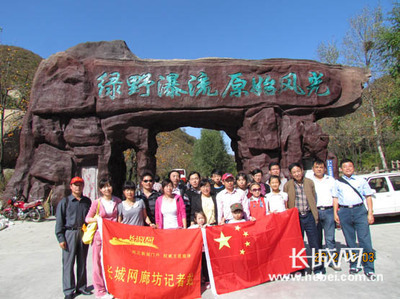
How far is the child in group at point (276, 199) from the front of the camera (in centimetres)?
376

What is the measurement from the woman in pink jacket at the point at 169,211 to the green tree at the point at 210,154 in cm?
2577

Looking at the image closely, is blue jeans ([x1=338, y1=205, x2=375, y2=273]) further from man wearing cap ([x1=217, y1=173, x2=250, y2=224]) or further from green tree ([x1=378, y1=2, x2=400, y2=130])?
green tree ([x1=378, y1=2, x2=400, y2=130])

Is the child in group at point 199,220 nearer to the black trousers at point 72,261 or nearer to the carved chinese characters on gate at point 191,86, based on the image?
the black trousers at point 72,261

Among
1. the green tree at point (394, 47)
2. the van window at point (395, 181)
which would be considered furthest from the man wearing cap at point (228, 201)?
the green tree at point (394, 47)

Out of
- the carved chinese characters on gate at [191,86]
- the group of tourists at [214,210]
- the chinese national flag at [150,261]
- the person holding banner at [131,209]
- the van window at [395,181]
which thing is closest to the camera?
the chinese national flag at [150,261]

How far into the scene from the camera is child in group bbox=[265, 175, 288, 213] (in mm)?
3755

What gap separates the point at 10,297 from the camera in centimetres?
338

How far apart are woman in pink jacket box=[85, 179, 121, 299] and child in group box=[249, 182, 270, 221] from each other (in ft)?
5.92

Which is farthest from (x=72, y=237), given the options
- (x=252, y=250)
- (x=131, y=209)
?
(x=252, y=250)

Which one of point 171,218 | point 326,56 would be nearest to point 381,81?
point 326,56

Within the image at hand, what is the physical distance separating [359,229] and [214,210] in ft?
6.08

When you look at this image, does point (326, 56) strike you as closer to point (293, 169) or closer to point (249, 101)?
point (249, 101)

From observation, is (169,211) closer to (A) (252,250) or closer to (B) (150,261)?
(B) (150,261)

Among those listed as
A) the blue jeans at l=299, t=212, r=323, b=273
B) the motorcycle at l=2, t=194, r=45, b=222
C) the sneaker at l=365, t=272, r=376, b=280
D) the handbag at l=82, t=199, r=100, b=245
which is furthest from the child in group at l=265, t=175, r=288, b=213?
the motorcycle at l=2, t=194, r=45, b=222
